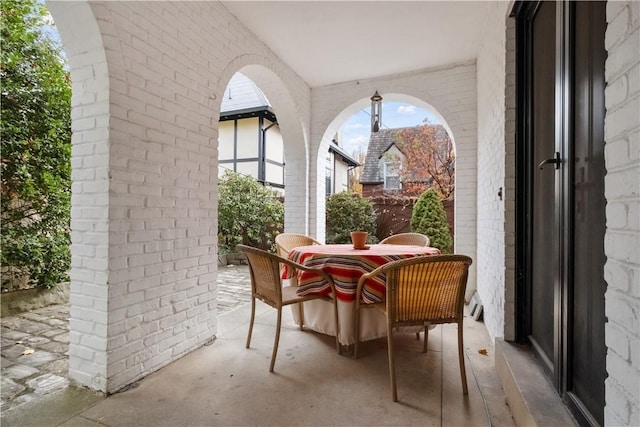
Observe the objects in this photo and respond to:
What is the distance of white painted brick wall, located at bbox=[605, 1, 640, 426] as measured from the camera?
754mm

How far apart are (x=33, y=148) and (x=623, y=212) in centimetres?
446

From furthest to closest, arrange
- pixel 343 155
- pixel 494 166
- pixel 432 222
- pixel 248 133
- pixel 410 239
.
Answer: pixel 343 155 < pixel 248 133 < pixel 432 222 < pixel 410 239 < pixel 494 166

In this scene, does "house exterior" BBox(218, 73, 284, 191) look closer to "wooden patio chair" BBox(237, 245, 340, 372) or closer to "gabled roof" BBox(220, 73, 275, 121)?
"gabled roof" BBox(220, 73, 275, 121)

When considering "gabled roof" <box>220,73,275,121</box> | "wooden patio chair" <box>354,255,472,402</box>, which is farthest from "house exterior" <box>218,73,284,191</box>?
"wooden patio chair" <box>354,255,472,402</box>

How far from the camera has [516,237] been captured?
6.88 ft

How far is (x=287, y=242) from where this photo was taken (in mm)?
3389

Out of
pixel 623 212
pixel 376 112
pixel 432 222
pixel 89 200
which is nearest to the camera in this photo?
pixel 623 212

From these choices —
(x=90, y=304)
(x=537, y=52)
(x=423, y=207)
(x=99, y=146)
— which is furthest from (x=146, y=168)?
(x=423, y=207)

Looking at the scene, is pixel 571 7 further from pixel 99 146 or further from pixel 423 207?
pixel 423 207

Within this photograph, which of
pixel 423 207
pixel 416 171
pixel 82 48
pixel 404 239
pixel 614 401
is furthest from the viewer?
pixel 416 171

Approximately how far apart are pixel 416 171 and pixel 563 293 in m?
8.98

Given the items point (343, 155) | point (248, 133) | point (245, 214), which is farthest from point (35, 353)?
point (343, 155)

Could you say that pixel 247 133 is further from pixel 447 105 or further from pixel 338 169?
pixel 447 105

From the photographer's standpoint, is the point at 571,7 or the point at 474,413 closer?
the point at 571,7
